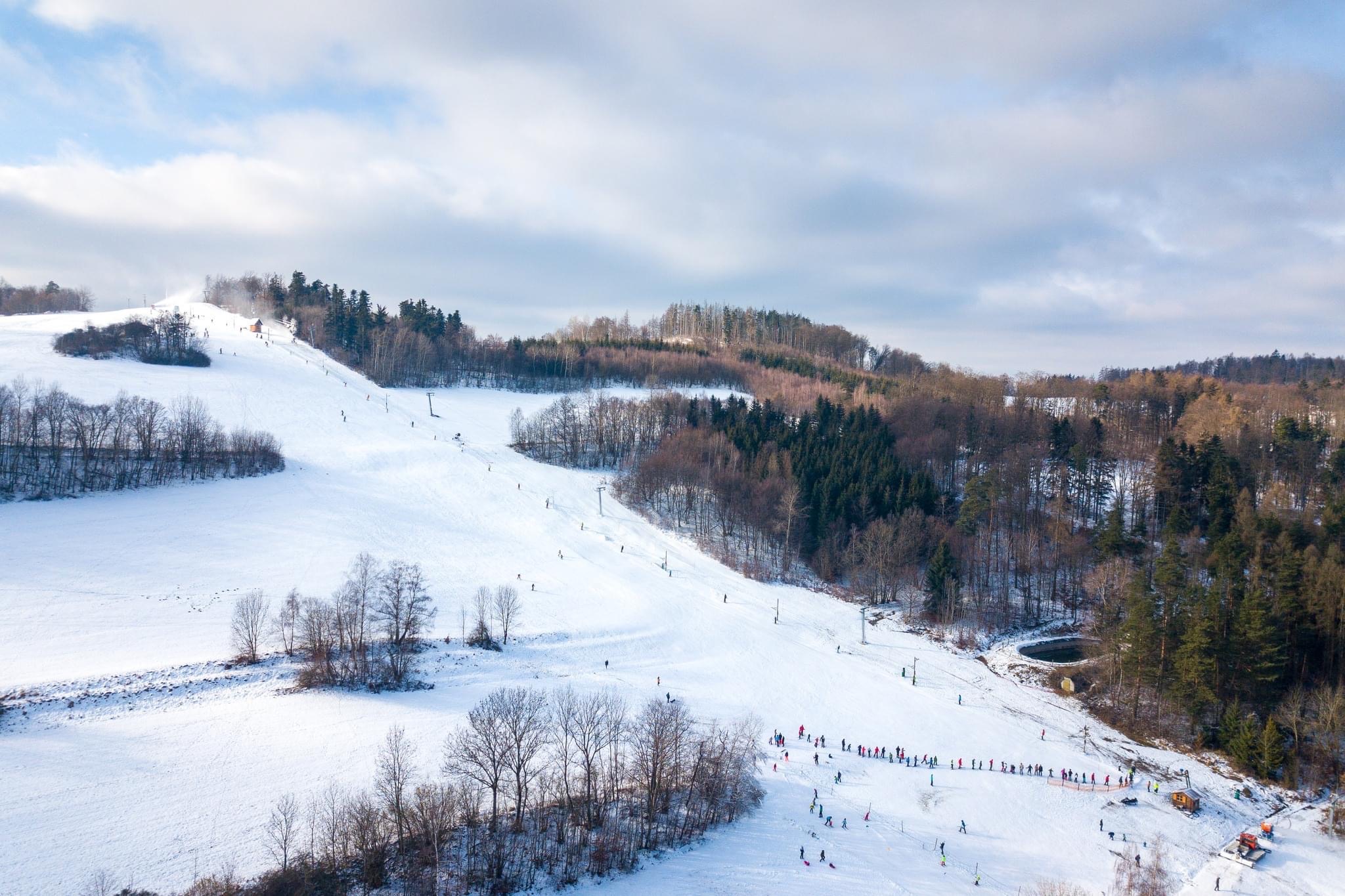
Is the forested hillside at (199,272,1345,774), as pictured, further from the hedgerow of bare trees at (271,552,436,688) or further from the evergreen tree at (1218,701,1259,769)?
the hedgerow of bare trees at (271,552,436,688)

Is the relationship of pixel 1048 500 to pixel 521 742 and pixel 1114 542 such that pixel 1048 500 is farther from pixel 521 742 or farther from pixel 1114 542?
pixel 521 742

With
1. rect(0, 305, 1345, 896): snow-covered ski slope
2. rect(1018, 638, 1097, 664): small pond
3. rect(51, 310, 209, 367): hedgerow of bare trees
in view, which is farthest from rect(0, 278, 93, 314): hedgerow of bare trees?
rect(1018, 638, 1097, 664): small pond

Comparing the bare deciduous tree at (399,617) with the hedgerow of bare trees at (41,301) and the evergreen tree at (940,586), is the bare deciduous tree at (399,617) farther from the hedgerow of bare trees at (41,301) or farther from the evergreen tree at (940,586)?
the hedgerow of bare trees at (41,301)

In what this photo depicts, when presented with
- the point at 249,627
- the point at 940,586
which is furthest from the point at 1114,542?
the point at 249,627

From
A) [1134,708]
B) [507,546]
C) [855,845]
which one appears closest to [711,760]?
[855,845]

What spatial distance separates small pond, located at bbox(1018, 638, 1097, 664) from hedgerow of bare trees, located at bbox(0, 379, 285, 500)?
8180cm

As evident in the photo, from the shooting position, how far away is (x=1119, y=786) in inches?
1524

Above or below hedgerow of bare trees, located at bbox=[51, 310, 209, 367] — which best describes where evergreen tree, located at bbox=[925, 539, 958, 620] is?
below

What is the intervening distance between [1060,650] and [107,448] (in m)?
95.8

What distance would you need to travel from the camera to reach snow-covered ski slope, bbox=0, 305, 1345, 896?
28359 millimetres

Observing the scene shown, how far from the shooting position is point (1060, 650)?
5934 centimetres

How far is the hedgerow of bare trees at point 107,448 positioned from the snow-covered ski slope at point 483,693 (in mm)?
2858

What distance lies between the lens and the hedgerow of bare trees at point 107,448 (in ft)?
215

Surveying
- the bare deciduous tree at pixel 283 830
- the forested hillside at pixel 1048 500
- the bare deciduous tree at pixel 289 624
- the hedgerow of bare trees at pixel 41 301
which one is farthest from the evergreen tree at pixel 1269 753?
the hedgerow of bare trees at pixel 41 301
